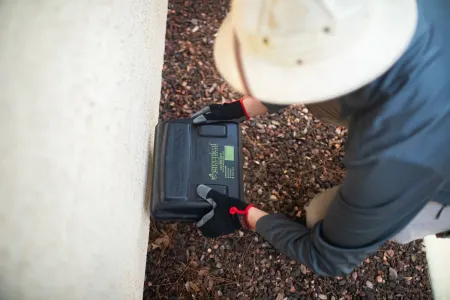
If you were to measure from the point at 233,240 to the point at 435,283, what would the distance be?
2.18ft

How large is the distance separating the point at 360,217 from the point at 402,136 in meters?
0.22

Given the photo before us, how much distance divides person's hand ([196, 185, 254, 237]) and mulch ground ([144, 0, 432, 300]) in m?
0.11

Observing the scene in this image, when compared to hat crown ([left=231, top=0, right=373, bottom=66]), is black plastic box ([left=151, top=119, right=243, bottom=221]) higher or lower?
lower

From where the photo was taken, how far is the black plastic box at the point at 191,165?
4.06 ft

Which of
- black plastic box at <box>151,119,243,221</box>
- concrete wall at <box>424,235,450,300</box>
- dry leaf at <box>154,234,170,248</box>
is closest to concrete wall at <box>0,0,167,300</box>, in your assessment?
black plastic box at <box>151,119,243,221</box>

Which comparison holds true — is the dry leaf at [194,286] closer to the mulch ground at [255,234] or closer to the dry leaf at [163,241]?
the mulch ground at [255,234]

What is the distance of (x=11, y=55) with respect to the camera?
734 mm

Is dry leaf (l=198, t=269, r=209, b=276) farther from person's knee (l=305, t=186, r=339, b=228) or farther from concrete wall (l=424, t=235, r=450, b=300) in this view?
concrete wall (l=424, t=235, r=450, b=300)

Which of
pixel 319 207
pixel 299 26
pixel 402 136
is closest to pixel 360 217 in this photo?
pixel 402 136

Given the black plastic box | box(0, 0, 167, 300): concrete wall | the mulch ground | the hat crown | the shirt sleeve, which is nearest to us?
the hat crown

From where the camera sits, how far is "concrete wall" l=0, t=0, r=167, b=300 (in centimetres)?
73

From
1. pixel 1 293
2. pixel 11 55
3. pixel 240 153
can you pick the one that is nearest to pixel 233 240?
pixel 240 153

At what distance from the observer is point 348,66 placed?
Result: 0.66 meters

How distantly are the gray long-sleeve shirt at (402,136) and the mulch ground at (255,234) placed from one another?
1.51 ft
